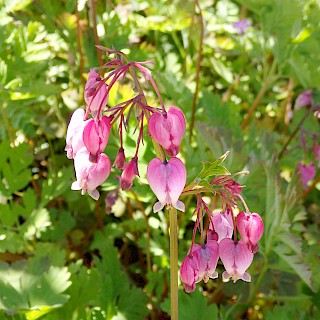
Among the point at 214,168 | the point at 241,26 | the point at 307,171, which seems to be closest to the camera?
the point at 214,168

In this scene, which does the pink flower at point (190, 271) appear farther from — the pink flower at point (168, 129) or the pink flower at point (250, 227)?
the pink flower at point (168, 129)

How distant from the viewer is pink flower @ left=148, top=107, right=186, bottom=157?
3.43 feet

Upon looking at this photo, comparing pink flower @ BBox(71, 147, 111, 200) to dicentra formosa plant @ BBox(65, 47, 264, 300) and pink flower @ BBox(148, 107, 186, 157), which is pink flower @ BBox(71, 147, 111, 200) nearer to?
dicentra formosa plant @ BBox(65, 47, 264, 300)

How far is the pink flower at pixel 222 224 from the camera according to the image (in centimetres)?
122

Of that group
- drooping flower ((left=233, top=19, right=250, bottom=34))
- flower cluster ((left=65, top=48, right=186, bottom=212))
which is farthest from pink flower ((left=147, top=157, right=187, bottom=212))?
drooping flower ((left=233, top=19, right=250, bottom=34))

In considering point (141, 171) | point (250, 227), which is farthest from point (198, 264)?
point (141, 171)

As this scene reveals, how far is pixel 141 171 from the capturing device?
1.78 m

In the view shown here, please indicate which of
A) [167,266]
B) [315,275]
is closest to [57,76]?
[167,266]

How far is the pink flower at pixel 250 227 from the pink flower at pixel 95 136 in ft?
1.10

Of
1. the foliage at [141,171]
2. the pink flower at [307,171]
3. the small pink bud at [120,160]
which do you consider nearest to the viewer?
the small pink bud at [120,160]

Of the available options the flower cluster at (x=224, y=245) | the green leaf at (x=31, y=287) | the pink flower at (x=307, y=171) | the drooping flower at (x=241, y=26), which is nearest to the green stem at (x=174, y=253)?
the flower cluster at (x=224, y=245)

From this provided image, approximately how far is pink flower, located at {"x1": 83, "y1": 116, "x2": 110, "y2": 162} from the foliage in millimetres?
222

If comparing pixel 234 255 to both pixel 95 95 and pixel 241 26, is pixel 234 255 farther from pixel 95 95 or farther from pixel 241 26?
pixel 241 26

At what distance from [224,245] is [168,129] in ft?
1.03
